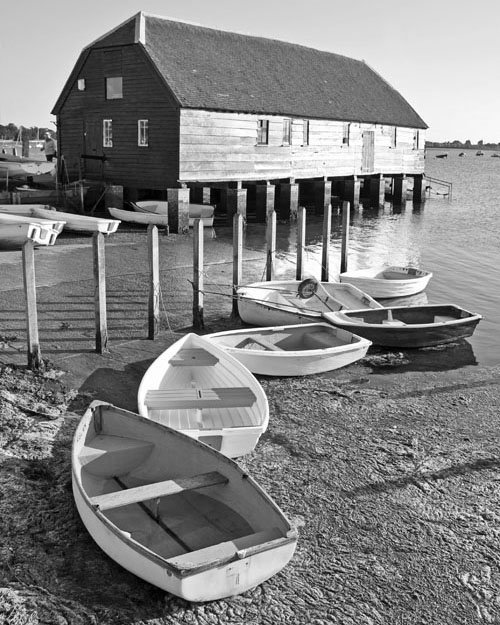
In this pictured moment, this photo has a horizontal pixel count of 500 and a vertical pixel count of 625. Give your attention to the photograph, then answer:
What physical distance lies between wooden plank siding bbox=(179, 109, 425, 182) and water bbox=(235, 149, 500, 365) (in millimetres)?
2479

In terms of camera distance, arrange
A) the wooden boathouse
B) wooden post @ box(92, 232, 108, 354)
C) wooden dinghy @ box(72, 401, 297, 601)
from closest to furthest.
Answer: wooden dinghy @ box(72, 401, 297, 601), wooden post @ box(92, 232, 108, 354), the wooden boathouse

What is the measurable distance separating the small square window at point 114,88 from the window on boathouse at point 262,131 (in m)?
5.95

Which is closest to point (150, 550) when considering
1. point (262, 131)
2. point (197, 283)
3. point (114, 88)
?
point (197, 283)

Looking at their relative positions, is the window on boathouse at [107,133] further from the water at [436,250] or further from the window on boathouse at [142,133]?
the water at [436,250]

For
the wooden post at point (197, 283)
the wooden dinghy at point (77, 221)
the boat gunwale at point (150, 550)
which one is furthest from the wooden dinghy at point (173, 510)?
the wooden dinghy at point (77, 221)

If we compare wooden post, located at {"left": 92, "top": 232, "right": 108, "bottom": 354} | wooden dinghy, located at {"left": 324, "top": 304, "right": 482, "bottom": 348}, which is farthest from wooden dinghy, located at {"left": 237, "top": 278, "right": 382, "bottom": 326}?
wooden post, located at {"left": 92, "top": 232, "right": 108, "bottom": 354}

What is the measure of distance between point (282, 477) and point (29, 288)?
195 inches

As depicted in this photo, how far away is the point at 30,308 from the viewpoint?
10.8 metres

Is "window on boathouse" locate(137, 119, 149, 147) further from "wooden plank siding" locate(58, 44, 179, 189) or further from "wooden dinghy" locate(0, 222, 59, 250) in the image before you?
"wooden dinghy" locate(0, 222, 59, 250)

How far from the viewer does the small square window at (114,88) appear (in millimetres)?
29959

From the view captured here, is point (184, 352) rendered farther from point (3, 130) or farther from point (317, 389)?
point (3, 130)

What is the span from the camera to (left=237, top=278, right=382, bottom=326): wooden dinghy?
14.4m

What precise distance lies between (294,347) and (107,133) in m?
20.8

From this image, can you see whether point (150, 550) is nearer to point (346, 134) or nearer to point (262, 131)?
point (262, 131)
